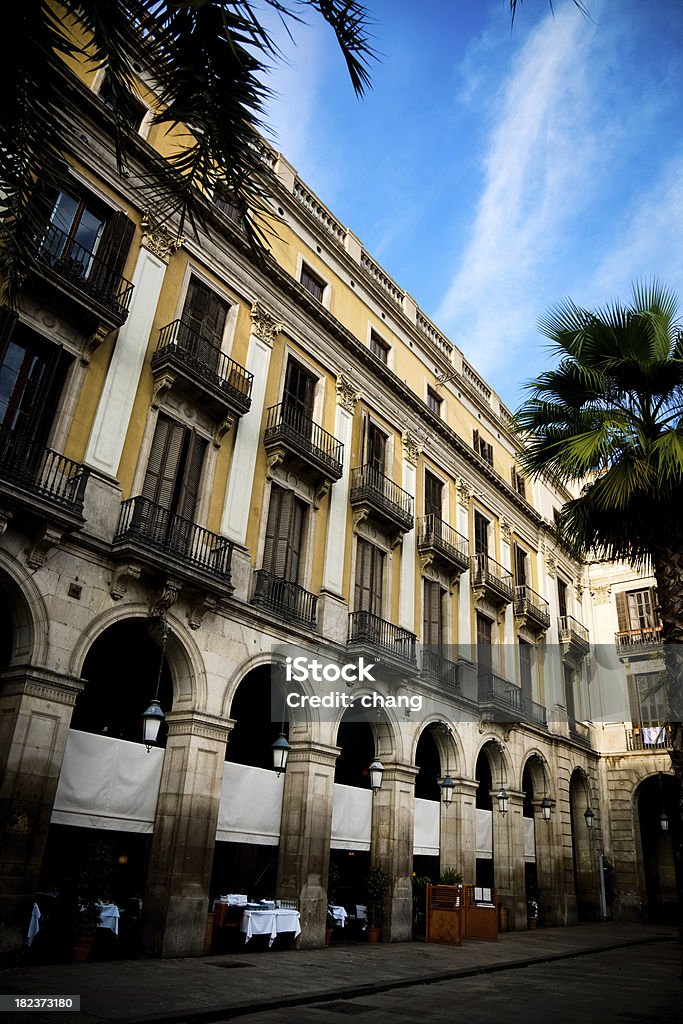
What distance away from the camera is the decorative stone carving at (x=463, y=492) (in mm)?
26547

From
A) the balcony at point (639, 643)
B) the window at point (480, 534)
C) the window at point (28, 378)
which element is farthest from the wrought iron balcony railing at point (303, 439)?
the balcony at point (639, 643)

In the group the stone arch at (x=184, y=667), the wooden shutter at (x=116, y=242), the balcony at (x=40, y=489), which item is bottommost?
the stone arch at (x=184, y=667)

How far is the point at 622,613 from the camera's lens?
36000 millimetres

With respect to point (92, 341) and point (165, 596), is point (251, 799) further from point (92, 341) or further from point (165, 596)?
point (92, 341)

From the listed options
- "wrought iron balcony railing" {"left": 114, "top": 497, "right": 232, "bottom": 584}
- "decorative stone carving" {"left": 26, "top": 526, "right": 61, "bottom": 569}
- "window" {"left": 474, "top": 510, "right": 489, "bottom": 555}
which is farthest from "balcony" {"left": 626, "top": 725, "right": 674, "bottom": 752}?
"decorative stone carving" {"left": 26, "top": 526, "right": 61, "bottom": 569}

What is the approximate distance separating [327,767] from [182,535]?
6.32m

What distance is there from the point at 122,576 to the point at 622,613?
28.9m

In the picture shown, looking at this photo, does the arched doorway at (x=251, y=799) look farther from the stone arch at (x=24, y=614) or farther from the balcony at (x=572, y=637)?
the balcony at (x=572, y=637)

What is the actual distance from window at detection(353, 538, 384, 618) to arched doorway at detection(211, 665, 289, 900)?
11.5 feet

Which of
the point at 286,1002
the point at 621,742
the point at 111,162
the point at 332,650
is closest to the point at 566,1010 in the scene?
the point at 286,1002

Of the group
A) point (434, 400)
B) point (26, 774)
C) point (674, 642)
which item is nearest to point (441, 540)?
point (434, 400)

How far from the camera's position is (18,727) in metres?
11.2

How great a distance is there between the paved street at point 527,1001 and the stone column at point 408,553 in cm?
922

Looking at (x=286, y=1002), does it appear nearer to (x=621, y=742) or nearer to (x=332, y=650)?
(x=332, y=650)
